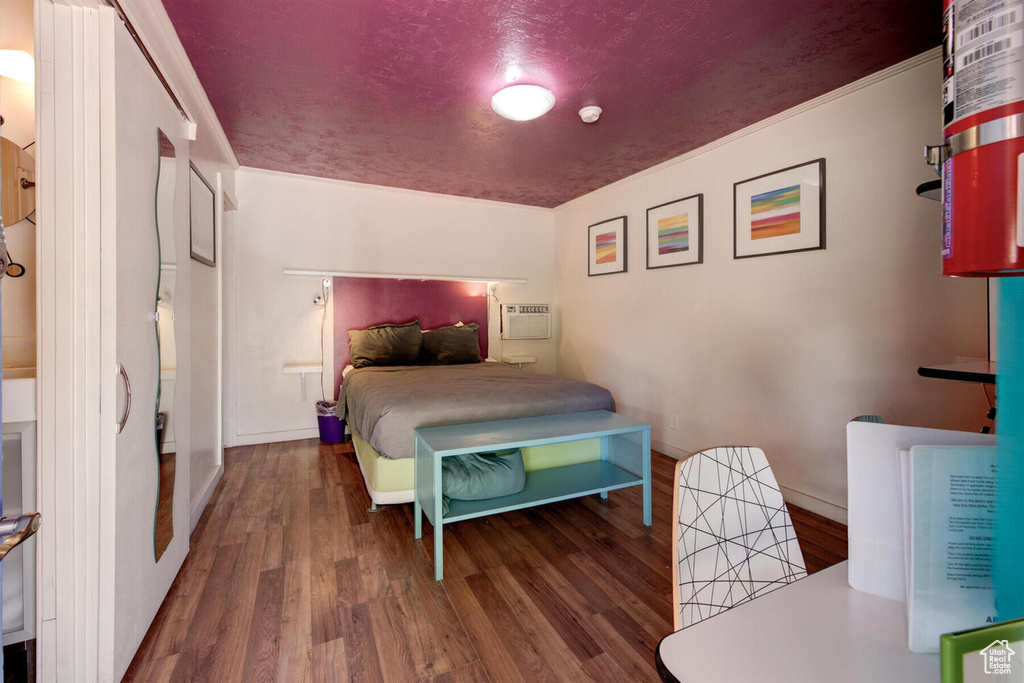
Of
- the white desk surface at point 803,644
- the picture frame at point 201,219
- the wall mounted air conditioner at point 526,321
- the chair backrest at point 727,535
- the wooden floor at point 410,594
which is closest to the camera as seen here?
the white desk surface at point 803,644

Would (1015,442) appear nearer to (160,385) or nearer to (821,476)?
(160,385)

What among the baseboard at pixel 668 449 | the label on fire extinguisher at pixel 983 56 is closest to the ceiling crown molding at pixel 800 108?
the baseboard at pixel 668 449

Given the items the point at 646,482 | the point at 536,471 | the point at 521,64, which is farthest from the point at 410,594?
the point at 521,64

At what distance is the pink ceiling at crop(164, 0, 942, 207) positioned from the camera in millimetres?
1894

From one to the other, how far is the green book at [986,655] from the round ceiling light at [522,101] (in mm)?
2607

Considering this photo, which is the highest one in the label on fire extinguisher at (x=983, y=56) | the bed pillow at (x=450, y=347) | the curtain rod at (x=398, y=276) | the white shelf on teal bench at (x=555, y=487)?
the curtain rod at (x=398, y=276)

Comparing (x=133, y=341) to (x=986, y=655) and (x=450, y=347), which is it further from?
(x=450, y=347)

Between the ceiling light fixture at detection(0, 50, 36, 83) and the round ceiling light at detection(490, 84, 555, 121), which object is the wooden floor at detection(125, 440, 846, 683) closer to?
the ceiling light fixture at detection(0, 50, 36, 83)

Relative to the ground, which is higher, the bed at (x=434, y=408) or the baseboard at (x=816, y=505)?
the bed at (x=434, y=408)

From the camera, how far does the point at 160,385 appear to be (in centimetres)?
179

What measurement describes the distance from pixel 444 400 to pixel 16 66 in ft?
6.85

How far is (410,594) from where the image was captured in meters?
1.90

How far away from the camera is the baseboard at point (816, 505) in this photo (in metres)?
2.51

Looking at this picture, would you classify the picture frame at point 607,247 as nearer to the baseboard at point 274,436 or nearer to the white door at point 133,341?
the baseboard at point 274,436
